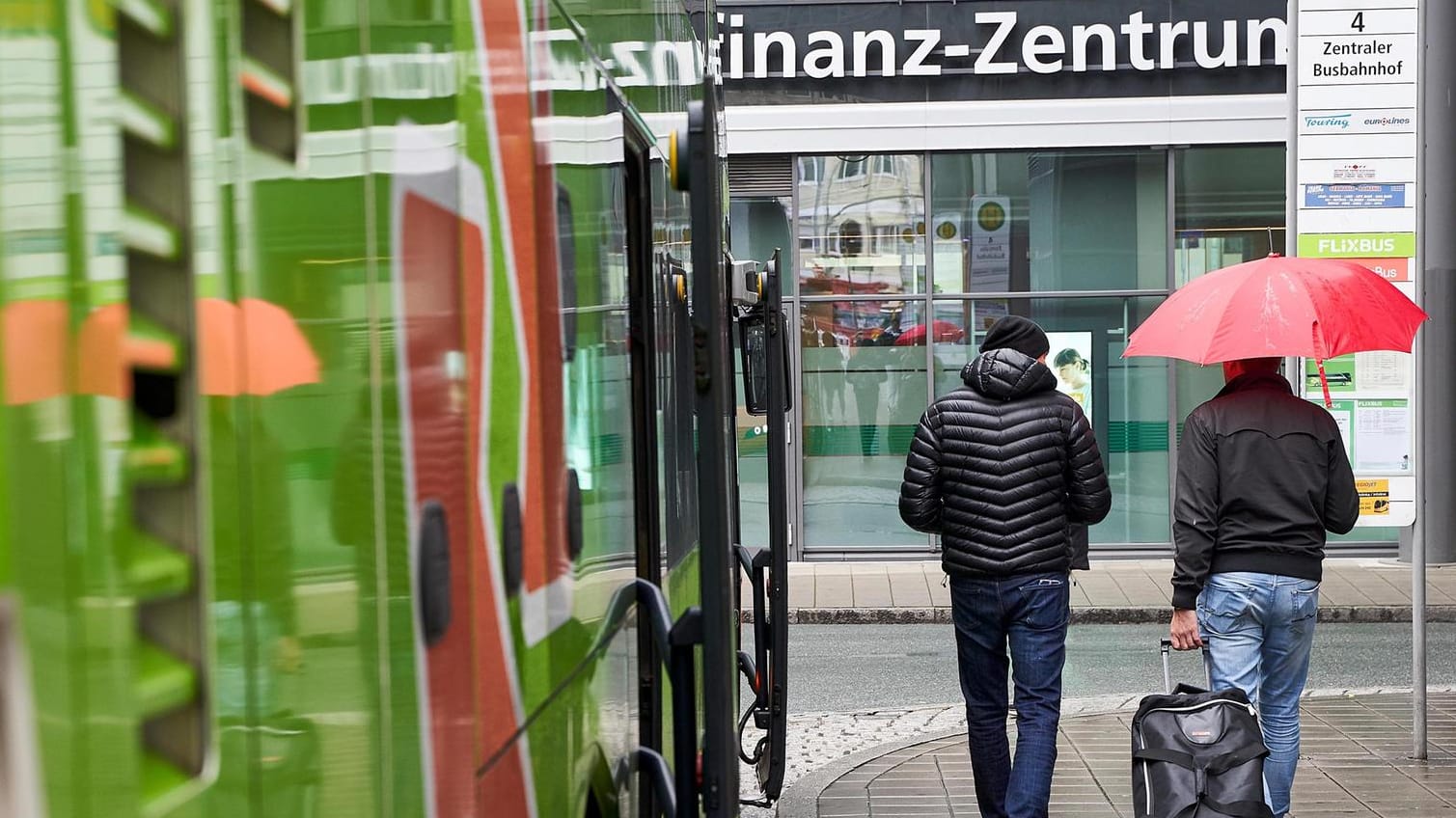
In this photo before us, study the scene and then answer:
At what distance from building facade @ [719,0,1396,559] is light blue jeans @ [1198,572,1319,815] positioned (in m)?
9.96

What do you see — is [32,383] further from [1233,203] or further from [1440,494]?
[1233,203]

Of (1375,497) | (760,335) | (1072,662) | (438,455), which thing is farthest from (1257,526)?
(1072,662)

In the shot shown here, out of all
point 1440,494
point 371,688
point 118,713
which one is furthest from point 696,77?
point 1440,494

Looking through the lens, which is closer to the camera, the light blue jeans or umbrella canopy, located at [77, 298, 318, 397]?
umbrella canopy, located at [77, 298, 318, 397]

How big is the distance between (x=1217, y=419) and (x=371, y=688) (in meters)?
4.23

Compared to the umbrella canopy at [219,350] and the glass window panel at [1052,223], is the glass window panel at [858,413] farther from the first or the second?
the umbrella canopy at [219,350]

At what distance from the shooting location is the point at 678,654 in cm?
247

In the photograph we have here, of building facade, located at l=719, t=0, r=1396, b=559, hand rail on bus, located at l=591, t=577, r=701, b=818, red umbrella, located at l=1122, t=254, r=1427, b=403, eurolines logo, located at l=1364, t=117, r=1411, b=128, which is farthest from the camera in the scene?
building facade, located at l=719, t=0, r=1396, b=559

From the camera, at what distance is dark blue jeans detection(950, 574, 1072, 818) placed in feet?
18.3

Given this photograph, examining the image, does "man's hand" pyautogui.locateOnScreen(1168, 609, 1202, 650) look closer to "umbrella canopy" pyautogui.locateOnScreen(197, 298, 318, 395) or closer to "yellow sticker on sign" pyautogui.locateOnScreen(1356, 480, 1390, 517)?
"yellow sticker on sign" pyautogui.locateOnScreen(1356, 480, 1390, 517)

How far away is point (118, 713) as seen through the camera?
0.98 metres

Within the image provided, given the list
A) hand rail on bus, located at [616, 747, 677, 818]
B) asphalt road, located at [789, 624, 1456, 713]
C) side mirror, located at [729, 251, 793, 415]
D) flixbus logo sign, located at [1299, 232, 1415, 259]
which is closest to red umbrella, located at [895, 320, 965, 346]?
asphalt road, located at [789, 624, 1456, 713]

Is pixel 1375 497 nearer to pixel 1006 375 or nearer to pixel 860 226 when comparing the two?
pixel 1006 375

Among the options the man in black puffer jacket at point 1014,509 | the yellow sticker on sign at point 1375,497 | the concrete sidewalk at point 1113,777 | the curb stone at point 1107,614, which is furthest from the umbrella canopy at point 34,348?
the curb stone at point 1107,614
